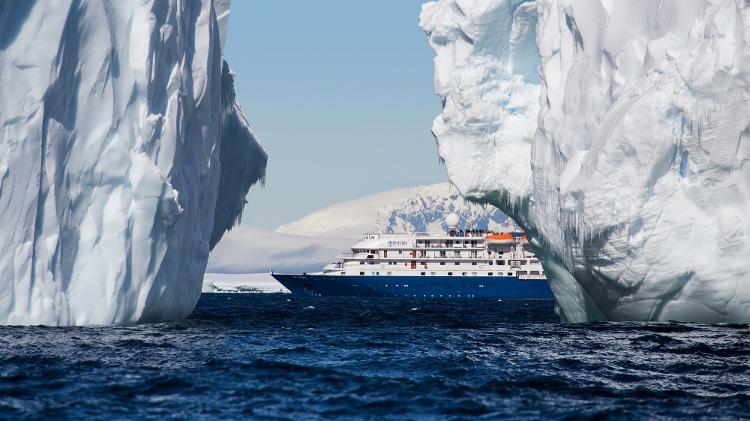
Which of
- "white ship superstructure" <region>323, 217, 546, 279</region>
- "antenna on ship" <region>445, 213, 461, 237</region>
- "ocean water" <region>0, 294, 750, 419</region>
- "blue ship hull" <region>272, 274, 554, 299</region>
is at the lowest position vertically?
"ocean water" <region>0, 294, 750, 419</region>

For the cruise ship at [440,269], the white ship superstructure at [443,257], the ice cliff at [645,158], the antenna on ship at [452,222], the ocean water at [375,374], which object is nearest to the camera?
the ocean water at [375,374]

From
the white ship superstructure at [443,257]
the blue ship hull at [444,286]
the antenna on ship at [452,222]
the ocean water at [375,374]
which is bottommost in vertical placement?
the ocean water at [375,374]

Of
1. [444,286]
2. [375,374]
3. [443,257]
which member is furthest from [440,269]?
[375,374]

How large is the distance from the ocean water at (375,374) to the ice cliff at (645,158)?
4.00 ft

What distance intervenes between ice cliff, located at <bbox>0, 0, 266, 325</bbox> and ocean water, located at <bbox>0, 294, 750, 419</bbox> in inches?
A: 41.4

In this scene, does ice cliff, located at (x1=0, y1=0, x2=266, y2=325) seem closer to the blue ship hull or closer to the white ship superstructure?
the blue ship hull

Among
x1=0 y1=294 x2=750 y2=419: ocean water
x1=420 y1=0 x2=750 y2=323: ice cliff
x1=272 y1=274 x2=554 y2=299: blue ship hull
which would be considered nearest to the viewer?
x1=0 y1=294 x2=750 y2=419: ocean water

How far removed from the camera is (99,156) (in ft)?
85.5

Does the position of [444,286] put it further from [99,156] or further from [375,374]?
[375,374]

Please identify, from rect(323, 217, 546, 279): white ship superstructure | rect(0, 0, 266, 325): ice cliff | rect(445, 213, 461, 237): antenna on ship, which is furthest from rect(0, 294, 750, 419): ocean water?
rect(445, 213, 461, 237): antenna on ship

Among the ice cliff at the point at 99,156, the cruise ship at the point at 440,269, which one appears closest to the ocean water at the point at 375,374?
the ice cliff at the point at 99,156

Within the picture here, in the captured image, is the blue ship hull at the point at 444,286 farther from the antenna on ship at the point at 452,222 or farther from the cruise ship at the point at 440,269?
the antenna on ship at the point at 452,222

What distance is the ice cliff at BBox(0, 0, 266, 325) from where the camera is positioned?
80.4ft

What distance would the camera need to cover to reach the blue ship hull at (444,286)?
84562 millimetres
